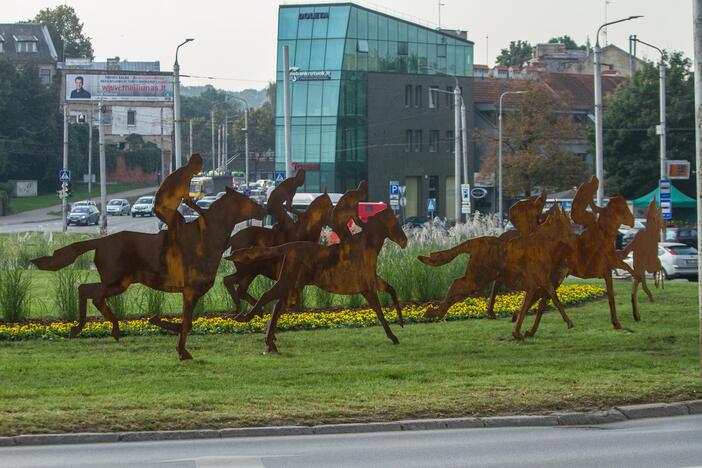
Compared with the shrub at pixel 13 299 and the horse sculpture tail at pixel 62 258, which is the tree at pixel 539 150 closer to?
the shrub at pixel 13 299

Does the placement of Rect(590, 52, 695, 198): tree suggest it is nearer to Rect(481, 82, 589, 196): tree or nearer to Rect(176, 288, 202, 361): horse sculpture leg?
Rect(481, 82, 589, 196): tree

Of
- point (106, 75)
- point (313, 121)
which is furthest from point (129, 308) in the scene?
point (106, 75)

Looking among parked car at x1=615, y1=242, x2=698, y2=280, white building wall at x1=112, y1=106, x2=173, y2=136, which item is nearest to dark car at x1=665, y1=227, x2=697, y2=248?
parked car at x1=615, y1=242, x2=698, y2=280

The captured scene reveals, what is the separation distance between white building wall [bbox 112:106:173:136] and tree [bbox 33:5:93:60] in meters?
19.3

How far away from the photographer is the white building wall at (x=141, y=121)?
111312 millimetres

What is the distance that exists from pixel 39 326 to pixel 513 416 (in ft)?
32.4

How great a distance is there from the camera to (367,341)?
19.1 metres

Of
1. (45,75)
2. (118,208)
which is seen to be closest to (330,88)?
(118,208)

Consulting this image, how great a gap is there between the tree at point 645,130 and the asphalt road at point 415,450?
60158 millimetres

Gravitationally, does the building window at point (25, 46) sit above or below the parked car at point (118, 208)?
above

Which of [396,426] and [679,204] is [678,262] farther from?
[396,426]

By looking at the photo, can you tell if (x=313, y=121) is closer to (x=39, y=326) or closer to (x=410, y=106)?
(x=410, y=106)

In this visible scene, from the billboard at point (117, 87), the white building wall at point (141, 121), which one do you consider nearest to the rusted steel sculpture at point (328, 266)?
the billboard at point (117, 87)

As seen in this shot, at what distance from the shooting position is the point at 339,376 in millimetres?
15000
